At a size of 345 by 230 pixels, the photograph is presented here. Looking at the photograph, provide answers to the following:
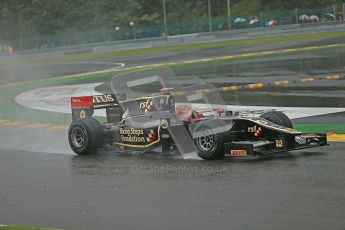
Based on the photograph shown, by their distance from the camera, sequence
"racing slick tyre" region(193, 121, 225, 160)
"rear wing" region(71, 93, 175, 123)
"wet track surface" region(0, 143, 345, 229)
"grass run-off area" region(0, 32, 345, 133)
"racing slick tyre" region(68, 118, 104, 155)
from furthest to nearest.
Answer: "grass run-off area" region(0, 32, 345, 133)
"racing slick tyre" region(68, 118, 104, 155)
"rear wing" region(71, 93, 175, 123)
"racing slick tyre" region(193, 121, 225, 160)
"wet track surface" region(0, 143, 345, 229)

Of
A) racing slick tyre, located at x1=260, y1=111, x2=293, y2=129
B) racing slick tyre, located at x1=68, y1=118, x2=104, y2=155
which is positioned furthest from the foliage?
racing slick tyre, located at x1=260, y1=111, x2=293, y2=129

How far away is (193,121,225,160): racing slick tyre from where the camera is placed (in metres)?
10.6

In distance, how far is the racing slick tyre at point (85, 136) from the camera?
12.1 meters

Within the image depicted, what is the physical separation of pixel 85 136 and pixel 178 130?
1.80 metres

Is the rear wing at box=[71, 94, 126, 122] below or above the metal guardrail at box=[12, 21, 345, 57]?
below

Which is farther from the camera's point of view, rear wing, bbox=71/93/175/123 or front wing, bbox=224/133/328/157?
rear wing, bbox=71/93/175/123

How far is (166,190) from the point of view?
8984 mm

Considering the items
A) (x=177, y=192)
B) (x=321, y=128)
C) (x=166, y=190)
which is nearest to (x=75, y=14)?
(x=321, y=128)

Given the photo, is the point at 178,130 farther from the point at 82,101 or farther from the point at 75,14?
the point at 75,14

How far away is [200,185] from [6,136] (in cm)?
715

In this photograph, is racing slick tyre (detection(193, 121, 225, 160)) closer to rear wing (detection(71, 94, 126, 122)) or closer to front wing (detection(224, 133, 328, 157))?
front wing (detection(224, 133, 328, 157))

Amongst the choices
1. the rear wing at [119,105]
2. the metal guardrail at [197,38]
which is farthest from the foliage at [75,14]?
the rear wing at [119,105]

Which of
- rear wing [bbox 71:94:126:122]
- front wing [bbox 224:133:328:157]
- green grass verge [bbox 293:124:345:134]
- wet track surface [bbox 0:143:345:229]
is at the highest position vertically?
rear wing [bbox 71:94:126:122]

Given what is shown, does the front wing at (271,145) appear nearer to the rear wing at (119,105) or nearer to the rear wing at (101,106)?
the rear wing at (119,105)
